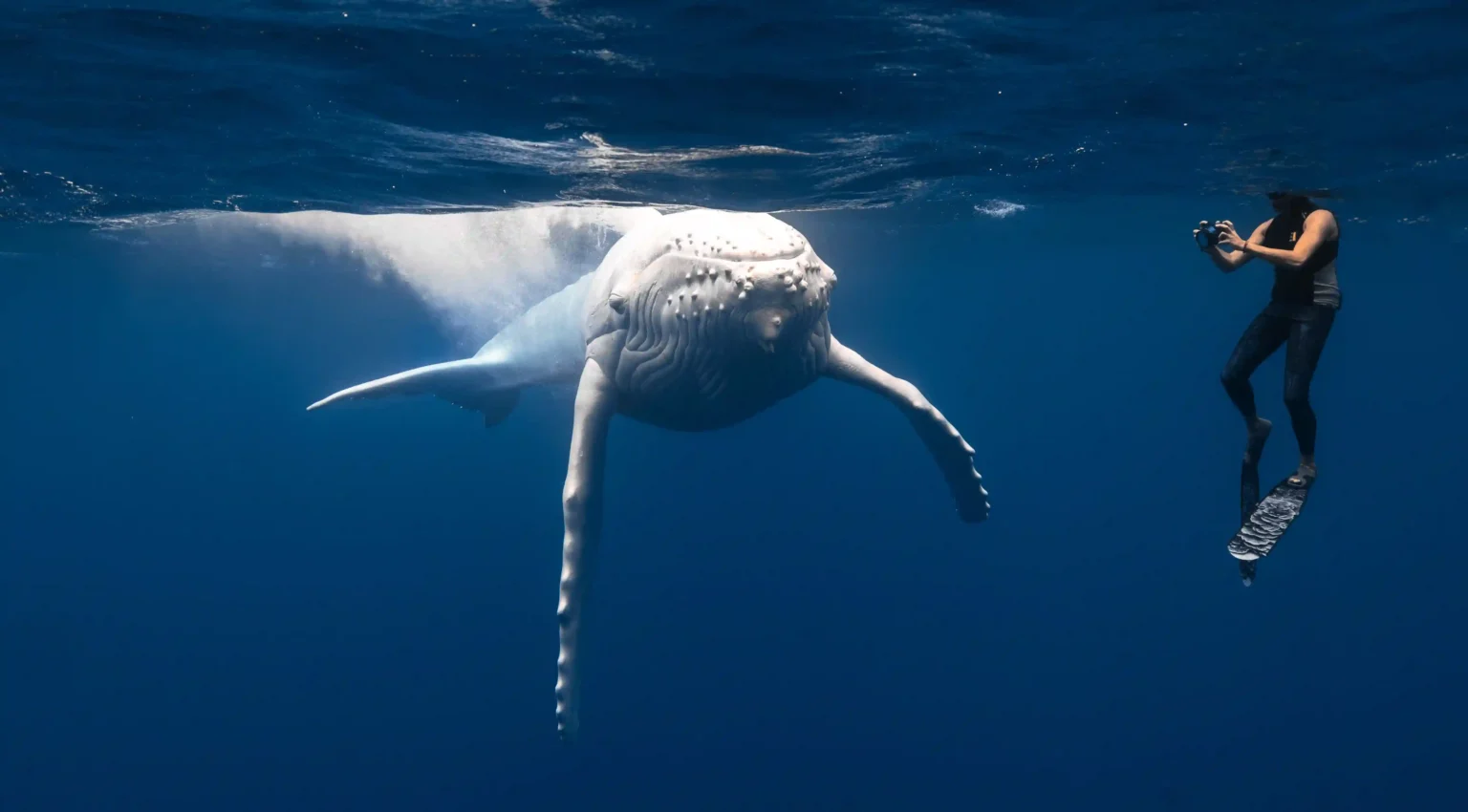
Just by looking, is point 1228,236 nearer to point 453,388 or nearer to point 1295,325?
point 1295,325

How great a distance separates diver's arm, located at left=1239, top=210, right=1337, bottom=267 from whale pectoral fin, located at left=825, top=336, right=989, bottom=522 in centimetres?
363

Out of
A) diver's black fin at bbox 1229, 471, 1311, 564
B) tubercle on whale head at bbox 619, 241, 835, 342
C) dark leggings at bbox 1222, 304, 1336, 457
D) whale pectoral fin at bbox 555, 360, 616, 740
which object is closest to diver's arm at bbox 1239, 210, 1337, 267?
dark leggings at bbox 1222, 304, 1336, 457

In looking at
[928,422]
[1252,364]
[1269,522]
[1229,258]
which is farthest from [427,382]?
[1269,522]

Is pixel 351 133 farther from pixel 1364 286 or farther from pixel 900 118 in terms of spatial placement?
pixel 1364 286

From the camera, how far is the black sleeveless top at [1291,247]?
7852 mm

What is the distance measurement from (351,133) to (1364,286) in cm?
5031

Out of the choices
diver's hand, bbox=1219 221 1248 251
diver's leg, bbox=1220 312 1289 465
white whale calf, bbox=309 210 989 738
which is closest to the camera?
diver's hand, bbox=1219 221 1248 251

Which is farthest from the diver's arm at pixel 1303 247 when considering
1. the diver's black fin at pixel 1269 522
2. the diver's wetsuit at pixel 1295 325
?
the diver's black fin at pixel 1269 522

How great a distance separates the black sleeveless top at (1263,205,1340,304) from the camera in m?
7.85

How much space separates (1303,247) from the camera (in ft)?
25.0

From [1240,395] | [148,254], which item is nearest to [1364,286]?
[1240,395]

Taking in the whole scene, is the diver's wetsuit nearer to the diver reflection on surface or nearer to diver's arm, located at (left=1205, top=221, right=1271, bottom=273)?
the diver reflection on surface

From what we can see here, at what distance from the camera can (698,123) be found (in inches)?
524

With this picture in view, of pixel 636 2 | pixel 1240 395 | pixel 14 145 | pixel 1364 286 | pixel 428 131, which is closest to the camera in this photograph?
pixel 1240 395
